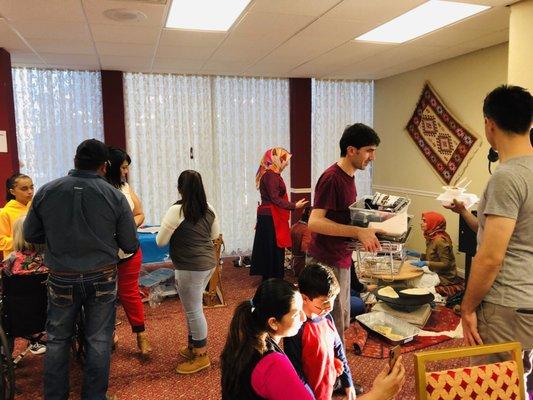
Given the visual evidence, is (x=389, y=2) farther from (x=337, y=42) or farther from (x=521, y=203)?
(x=521, y=203)

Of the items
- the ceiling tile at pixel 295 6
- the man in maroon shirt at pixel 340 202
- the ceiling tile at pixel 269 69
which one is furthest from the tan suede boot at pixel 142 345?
the ceiling tile at pixel 269 69

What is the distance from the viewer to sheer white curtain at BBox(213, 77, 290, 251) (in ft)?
17.9

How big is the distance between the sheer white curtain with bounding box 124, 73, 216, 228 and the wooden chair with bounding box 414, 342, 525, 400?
14.6 ft

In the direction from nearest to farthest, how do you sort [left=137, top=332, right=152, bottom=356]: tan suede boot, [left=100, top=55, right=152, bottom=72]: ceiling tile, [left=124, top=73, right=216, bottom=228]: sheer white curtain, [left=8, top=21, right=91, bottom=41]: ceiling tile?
1. [left=137, top=332, right=152, bottom=356]: tan suede boot
2. [left=8, top=21, right=91, bottom=41]: ceiling tile
3. [left=100, top=55, right=152, bottom=72]: ceiling tile
4. [left=124, top=73, right=216, bottom=228]: sheer white curtain

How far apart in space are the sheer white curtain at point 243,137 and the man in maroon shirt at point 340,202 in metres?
3.56

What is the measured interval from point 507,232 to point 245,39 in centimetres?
279

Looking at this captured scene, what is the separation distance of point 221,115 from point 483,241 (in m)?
4.44

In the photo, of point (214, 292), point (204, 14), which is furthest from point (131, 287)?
point (204, 14)

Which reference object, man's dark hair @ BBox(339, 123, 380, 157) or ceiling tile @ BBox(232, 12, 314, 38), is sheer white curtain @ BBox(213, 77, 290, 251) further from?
man's dark hair @ BBox(339, 123, 380, 157)

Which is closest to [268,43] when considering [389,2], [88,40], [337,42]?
[337,42]

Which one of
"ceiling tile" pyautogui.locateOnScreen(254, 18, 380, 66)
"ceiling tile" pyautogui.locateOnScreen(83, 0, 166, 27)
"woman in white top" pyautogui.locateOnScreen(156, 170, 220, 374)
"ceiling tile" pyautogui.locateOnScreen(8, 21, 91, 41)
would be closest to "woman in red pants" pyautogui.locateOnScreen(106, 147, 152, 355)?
"woman in white top" pyautogui.locateOnScreen(156, 170, 220, 374)

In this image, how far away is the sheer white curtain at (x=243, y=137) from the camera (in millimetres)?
5453

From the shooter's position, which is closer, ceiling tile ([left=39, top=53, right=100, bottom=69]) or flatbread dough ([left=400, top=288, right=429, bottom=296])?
flatbread dough ([left=400, top=288, right=429, bottom=296])

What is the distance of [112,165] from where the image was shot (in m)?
2.56
